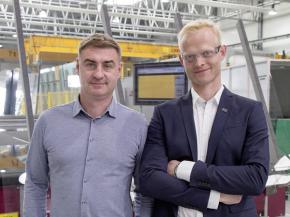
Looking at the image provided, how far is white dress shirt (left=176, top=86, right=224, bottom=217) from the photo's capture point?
156 cm

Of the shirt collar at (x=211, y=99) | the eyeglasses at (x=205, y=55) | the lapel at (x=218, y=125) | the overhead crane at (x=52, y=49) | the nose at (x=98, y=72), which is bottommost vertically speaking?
the lapel at (x=218, y=125)

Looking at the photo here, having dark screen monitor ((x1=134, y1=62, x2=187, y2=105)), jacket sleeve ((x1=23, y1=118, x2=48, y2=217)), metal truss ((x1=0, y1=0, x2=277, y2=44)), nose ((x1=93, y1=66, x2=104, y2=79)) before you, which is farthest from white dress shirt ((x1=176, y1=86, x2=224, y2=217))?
metal truss ((x1=0, y1=0, x2=277, y2=44))

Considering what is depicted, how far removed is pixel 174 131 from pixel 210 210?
0.34 m

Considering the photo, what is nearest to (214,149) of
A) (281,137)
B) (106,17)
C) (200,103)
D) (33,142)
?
(200,103)

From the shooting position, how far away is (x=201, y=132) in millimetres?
1619

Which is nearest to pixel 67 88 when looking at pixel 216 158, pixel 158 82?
pixel 158 82

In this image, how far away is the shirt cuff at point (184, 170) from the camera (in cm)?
156

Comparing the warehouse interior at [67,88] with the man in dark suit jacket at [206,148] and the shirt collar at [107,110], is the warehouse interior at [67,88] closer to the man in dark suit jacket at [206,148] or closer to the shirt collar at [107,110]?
the man in dark suit jacket at [206,148]

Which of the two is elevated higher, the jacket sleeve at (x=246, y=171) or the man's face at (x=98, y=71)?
the man's face at (x=98, y=71)

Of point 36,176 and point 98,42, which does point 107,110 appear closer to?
point 98,42

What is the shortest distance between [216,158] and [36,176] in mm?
773

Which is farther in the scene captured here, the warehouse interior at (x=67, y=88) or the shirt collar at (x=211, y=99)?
the warehouse interior at (x=67, y=88)

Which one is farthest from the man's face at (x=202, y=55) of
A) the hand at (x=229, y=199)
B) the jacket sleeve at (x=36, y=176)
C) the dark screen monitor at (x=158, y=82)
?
the dark screen monitor at (x=158, y=82)

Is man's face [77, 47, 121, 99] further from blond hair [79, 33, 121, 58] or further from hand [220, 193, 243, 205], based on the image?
hand [220, 193, 243, 205]
